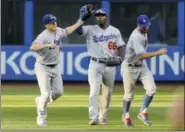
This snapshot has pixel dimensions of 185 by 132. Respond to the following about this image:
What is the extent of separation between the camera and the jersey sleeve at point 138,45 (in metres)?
9.27

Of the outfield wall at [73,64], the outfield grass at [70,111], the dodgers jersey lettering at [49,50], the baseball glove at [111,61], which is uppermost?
the dodgers jersey lettering at [49,50]

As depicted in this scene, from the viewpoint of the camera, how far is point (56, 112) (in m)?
11.6

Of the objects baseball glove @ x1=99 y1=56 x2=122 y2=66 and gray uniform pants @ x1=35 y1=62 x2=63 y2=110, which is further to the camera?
baseball glove @ x1=99 y1=56 x2=122 y2=66

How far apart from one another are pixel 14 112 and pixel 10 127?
7.08ft

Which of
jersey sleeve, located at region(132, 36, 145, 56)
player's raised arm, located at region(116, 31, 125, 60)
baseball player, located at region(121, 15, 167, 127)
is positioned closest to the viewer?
jersey sleeve, located at region(132, 36, 145, 56)

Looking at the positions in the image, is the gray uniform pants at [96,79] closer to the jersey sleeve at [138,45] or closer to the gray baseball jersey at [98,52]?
the gray baseball jersey at [98,52]

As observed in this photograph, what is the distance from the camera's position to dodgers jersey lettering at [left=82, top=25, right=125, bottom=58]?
9.59 meters

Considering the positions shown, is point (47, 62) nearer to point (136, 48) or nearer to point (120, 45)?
point (120, 45)

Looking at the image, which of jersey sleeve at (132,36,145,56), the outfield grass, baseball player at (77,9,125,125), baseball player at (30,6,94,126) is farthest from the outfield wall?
jersey sleeve at (132,36,145,56)

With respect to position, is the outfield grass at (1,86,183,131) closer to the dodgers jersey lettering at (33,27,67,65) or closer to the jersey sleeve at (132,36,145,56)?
the dodgers jersey lettering at (33,27,67,65)

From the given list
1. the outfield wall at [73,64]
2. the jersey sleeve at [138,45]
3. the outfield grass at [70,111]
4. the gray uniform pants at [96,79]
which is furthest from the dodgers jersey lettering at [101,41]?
the outfield wall at [73,64]

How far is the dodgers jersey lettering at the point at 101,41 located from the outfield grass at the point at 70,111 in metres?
1.11

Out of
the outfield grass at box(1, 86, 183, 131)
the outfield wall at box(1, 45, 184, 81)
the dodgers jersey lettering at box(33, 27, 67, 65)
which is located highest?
the dodgers jersey lettering at box(33, 27, 67, 65)

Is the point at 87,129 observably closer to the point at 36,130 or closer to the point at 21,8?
the point at 36,130
